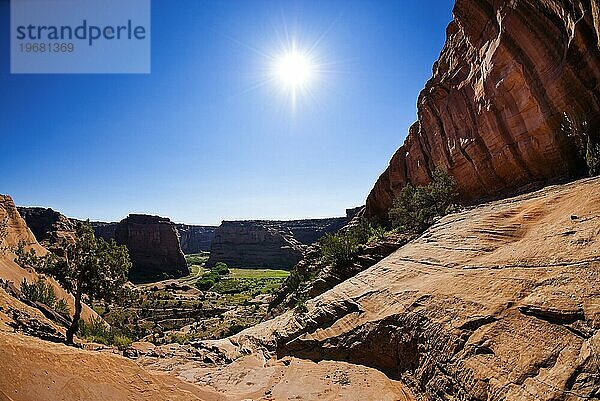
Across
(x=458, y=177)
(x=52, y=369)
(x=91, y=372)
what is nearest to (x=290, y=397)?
(x=91, y=372)

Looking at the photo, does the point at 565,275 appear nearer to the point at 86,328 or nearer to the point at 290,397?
the point at 290,397

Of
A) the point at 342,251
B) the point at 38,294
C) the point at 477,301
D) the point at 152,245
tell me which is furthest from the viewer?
the point at 152,245

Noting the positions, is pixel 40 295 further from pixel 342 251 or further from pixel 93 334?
pixel 342 251

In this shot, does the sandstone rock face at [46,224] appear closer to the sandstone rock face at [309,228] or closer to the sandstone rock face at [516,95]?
the sandstone rock face at [516,95]

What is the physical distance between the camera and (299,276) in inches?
1529

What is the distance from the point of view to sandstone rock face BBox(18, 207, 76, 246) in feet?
277

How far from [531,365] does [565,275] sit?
2.75 m

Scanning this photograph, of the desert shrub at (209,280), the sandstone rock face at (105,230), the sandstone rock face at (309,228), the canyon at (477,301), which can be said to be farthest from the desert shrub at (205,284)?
the canyon at (477,301)

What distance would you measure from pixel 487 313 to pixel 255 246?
492 feet

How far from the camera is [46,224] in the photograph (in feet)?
291

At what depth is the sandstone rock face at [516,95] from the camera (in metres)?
19.5

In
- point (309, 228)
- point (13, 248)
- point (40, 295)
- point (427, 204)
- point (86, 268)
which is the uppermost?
point (427, 204)

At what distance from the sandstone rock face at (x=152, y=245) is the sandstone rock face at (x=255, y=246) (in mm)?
30289

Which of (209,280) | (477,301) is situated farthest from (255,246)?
(477,301)
